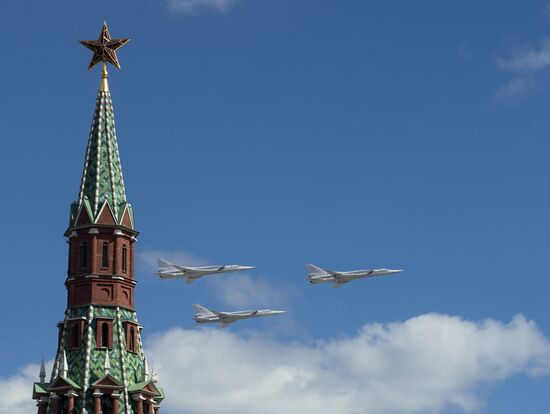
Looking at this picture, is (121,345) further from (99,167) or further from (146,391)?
(99,167)

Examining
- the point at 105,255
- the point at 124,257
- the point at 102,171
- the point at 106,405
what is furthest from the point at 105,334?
the point at 102,171

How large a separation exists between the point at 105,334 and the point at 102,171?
18737 mm

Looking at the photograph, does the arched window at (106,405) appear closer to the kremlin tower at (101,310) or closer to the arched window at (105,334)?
the kremlin tower at (101,310)

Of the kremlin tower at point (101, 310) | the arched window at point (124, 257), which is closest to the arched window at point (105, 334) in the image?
the kremlin tower at point (101, 310)

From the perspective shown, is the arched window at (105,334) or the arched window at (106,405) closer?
the arched window at (106,405)

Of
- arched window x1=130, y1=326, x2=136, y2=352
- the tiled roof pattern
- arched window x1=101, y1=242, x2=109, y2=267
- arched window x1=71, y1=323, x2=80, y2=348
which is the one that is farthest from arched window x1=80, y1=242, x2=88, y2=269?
arched window x1=130, y1=326, x2=136, y2=352

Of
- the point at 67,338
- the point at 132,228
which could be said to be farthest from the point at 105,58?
the point at 67,338

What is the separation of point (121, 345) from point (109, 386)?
5587mm

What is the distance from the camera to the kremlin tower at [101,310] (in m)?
149

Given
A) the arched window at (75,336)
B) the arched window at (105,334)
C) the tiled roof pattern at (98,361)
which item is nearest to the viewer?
the tiled roof pattern at (98,361)

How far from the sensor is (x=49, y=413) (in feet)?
490

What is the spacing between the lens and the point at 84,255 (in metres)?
156

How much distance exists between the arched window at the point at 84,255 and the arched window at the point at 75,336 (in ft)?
22.3

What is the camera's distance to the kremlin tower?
149 meters
